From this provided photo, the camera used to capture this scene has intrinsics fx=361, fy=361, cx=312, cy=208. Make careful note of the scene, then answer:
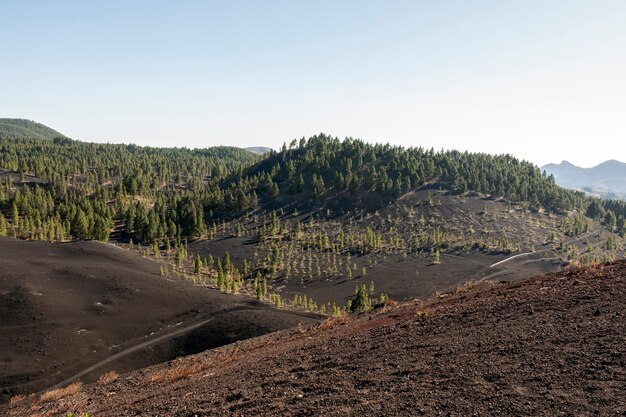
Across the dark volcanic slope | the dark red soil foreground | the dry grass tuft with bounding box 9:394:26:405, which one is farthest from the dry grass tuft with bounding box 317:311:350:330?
the dry grass tuft with bounding box 9:394:26:405

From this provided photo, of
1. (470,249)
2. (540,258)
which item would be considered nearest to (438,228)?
(470,249)

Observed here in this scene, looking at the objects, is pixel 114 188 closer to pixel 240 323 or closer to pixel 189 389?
pixel 240 323

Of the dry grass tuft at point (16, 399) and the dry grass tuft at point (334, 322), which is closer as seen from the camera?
the dry grass tuft at point (334, 322)

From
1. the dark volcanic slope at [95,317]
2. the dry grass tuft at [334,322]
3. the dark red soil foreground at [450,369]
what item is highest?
the dark red soil foreground at [450,369]

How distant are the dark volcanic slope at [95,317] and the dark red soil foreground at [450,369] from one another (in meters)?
25.7

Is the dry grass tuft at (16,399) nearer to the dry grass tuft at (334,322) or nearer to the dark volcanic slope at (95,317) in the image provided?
the dark volcanic slope at (95,317)

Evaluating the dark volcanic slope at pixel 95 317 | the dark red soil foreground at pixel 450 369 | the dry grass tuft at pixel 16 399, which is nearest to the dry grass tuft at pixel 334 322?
the dark red soil foreground at pixel 450 369

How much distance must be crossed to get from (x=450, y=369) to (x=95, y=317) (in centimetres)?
5974

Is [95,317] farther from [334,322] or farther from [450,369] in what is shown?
[450,369]

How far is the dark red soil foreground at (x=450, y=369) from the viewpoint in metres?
10.5

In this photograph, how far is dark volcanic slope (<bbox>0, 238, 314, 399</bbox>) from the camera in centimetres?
4378

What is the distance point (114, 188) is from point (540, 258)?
19759cm

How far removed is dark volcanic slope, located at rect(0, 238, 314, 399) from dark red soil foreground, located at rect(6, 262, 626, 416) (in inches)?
1013

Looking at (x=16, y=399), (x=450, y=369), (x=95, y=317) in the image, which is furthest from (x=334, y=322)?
(x=95, y=317)
